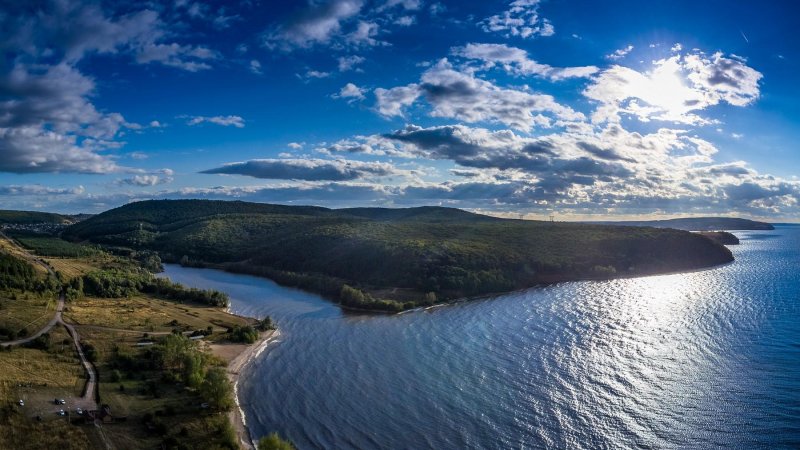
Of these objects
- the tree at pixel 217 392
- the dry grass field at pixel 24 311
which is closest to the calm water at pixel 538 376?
the tree at pixel 217 392

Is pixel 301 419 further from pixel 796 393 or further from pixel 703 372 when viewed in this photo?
pixel 796 393

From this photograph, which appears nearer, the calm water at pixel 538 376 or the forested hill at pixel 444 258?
the calm water at pixel 538 376

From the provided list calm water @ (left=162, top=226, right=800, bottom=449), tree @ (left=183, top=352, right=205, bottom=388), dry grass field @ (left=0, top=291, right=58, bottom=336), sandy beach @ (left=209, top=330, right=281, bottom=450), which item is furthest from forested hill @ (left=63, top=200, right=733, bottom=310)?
dry grass field @ (left=0, top=291, right=58, bottom=336)

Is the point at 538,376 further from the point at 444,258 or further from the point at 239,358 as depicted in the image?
the point at 444,258

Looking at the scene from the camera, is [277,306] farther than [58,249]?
No

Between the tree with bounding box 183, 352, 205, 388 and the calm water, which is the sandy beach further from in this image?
the tree with bounding box 183, 352, 205, 388

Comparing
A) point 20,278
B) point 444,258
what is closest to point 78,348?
point 20,278

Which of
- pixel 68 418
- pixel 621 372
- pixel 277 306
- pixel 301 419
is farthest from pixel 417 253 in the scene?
pixel 68 418

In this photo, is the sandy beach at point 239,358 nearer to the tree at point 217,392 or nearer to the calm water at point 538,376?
the tree at point 217,392
